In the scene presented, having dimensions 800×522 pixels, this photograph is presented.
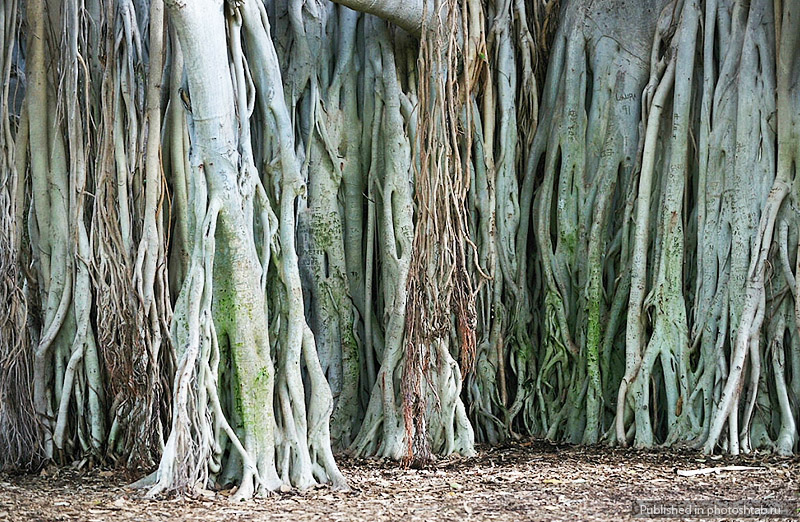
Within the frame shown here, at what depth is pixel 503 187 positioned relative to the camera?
18.0ft

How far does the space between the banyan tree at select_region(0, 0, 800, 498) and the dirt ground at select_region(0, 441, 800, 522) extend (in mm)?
171

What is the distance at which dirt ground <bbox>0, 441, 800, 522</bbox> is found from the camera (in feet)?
11.2

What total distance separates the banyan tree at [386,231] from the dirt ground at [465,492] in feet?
0.56

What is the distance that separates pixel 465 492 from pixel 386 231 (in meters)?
1.54

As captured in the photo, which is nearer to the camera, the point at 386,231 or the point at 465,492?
the point at 465,492

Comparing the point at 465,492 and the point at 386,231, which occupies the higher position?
the point at 386,231

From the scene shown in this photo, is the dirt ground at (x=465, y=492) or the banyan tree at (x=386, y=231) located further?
the banyan tree at (x=386, y=231)

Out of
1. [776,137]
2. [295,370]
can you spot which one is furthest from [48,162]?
[776,137]

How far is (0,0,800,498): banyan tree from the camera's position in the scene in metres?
3.92

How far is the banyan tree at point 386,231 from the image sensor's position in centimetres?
392

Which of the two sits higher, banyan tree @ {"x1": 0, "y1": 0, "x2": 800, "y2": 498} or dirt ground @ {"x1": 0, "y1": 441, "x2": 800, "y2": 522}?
banyan tree @ {"x1": 0, "y1": 0, "x2": 800, "y2": 498}

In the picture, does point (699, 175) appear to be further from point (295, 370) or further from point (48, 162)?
point (48, 162)

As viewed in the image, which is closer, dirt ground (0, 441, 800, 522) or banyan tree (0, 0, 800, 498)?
dirt ground (0, 441, 800, 522)

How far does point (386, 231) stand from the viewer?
4898 millimetres
